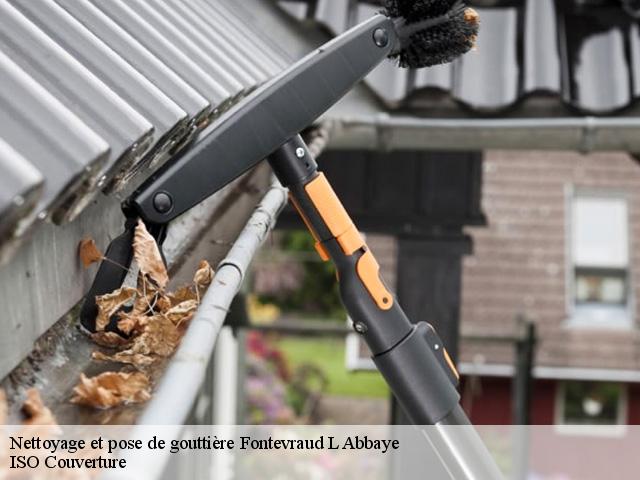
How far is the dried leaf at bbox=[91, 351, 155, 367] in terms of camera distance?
1218 mm

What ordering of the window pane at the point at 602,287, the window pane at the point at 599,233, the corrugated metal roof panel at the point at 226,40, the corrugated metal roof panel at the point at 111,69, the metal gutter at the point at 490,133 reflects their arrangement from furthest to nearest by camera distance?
1. the window pane at the point at 602,287
2. the window pane at the point at 599,233
3. the metal gutter at the point at 490,133
4. the corrugated metal roof panel at the point at 226,40
5. the corrugated metal roof panel at the point at 111,69

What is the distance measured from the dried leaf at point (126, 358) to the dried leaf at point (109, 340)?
1.2 inches

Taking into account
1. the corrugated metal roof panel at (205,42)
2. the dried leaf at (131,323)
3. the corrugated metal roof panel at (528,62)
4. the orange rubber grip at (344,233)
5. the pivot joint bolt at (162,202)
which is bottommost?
the dried leaf at (131,323)

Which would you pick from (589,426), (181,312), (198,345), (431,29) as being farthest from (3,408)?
(589,426)

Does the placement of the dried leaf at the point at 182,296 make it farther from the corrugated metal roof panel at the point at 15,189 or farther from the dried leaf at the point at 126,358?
the corrugated metal roof panel at the point at 15,189

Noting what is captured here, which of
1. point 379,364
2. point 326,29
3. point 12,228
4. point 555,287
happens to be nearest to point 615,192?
point 555,287

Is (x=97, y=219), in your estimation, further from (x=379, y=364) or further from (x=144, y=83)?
(x=379, y=364)

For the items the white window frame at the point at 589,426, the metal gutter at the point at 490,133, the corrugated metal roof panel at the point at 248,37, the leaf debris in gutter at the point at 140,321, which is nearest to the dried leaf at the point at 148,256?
the leaf debris in gutter at the point at 140,321

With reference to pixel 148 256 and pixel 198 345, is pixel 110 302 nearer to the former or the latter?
pixel 148 256

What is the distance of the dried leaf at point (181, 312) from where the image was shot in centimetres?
126

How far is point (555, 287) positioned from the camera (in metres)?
9.30

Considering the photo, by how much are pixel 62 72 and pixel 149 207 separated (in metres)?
0.20

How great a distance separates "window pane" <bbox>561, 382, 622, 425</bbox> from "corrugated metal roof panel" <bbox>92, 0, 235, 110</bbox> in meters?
8.44

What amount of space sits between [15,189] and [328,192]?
1.92ft
